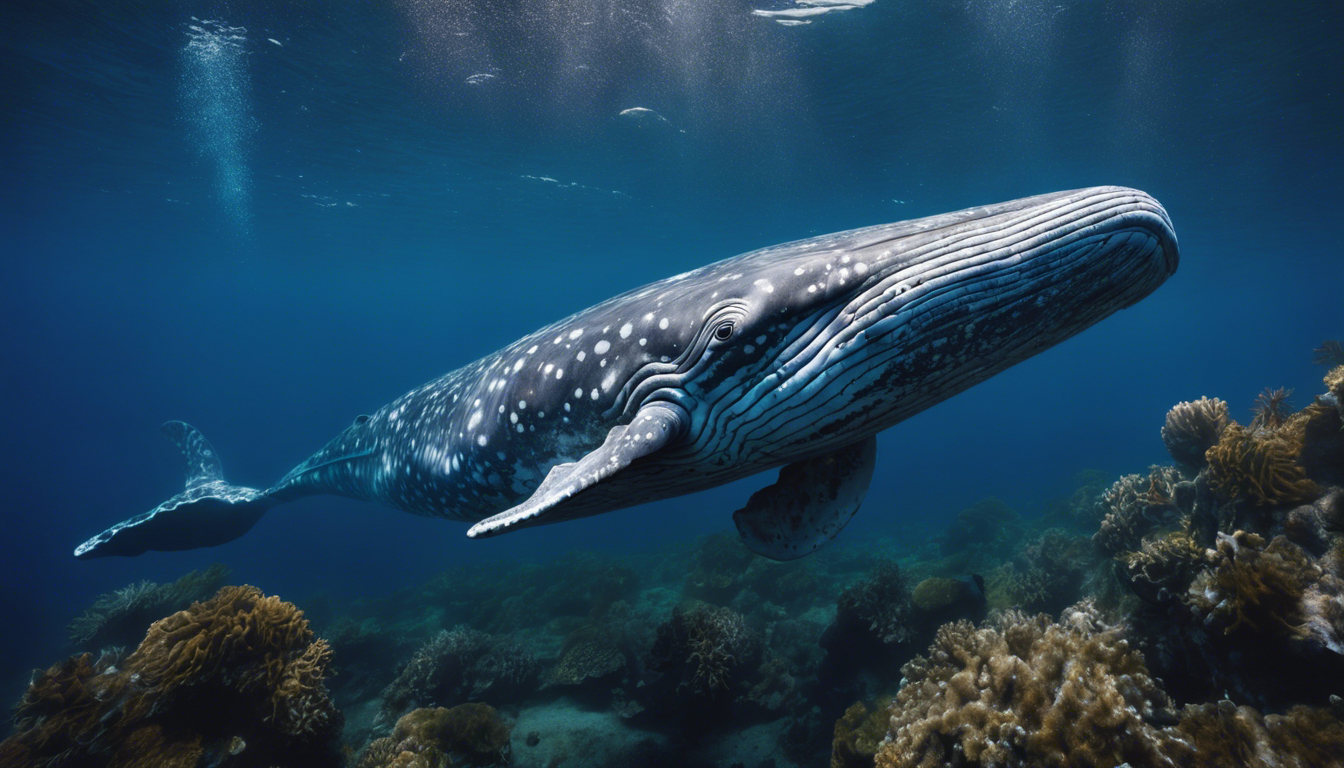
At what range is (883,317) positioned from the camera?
231cm

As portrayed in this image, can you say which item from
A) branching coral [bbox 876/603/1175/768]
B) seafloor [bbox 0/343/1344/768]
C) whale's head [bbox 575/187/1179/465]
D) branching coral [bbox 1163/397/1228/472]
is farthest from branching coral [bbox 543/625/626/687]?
branching coral [bbox 1163/397/1228/472]

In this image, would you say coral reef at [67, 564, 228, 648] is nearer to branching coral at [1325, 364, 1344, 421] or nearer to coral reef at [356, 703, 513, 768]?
coral reef at [356, 703, 513, 768]

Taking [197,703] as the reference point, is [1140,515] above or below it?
above

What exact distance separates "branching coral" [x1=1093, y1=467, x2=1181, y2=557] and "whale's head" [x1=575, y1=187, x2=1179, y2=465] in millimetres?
6226

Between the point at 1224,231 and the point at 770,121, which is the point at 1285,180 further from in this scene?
the point at 770,121

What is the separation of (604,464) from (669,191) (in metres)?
28.2

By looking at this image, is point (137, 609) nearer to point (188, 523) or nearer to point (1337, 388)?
point (188, 523)

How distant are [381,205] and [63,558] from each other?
43.4 m

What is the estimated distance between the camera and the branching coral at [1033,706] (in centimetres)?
326

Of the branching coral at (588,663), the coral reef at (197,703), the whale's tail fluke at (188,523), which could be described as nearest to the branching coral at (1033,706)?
the branching coral at (588,663)

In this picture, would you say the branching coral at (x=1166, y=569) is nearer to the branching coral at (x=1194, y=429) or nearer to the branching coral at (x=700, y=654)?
the branching coral at (x=1194, y=429)

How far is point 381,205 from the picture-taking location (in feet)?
100

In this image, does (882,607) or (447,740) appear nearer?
(447,740)

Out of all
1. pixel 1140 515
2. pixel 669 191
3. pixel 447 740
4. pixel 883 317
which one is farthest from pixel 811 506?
pixel 669 191
